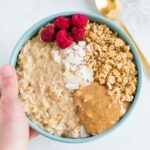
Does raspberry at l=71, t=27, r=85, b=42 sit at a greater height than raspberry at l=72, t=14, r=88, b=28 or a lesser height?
lesser

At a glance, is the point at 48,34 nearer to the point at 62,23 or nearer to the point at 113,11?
the point at 62,23

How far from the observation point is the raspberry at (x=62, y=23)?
0.89 meters

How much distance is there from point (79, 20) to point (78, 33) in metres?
0.03

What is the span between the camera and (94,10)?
1016mm

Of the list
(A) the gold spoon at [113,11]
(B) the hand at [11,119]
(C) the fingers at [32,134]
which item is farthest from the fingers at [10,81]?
(A) the gold spoon at [113,11]

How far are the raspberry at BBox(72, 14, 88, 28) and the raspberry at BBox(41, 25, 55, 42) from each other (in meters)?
0.05

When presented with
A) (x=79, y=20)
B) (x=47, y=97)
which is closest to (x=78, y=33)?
(x=79, y=20)

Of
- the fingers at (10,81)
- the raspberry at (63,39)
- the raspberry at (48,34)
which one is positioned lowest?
the fingers at (10,81)

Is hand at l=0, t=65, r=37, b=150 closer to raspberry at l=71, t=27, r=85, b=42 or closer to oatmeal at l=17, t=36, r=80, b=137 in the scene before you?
oatmeal at l=17, t=36, r=80, b=137

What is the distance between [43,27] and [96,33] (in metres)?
0.11

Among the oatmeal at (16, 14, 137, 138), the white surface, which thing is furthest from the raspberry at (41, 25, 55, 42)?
the white surface

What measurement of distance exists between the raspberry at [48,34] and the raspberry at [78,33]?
0.04 meters

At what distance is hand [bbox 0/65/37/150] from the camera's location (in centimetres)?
85

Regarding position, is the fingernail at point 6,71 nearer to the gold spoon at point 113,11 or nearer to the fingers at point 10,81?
the fingers at point 10,81
